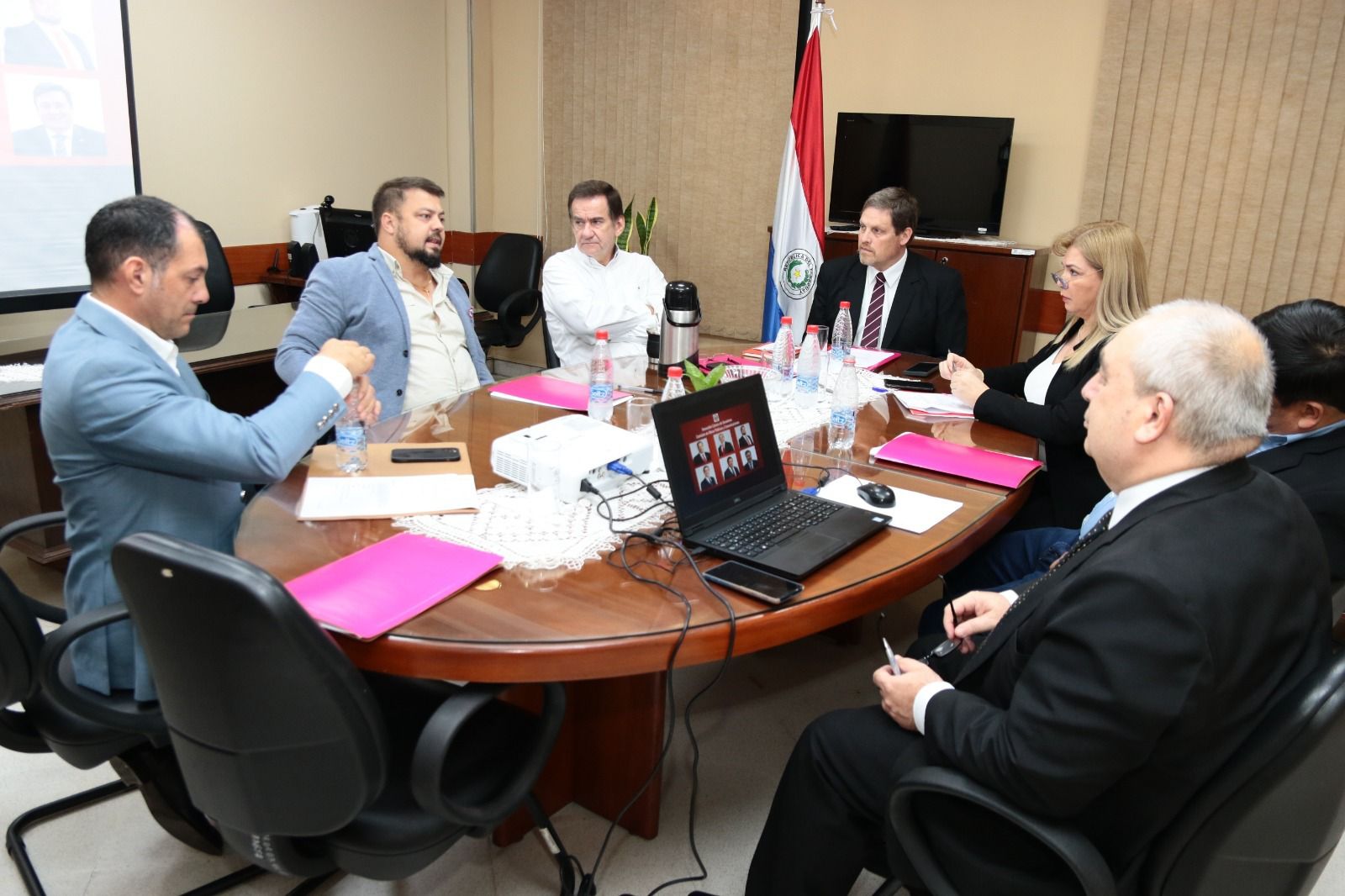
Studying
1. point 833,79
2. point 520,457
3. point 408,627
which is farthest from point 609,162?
point 408,627

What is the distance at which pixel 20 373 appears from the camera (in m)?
2.91

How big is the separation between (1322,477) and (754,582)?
42.6 inches

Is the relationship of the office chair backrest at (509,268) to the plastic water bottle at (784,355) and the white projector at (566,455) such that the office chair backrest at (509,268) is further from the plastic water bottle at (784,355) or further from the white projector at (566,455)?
the white projector at (566,455)

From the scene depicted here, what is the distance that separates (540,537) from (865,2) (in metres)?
4.37

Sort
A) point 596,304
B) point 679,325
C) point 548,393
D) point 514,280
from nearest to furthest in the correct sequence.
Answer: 1. point 548,393
2. point 679,325
3. point 596,304
4. point 514,280

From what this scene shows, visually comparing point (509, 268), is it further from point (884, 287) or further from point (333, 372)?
point (333, 372)

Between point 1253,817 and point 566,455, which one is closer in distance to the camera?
point 1253,817

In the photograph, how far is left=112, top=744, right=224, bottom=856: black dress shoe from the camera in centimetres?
162

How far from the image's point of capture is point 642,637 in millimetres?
1316

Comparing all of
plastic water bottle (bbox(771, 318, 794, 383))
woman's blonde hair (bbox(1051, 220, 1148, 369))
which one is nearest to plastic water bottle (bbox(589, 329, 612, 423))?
plastic water bottle (bbox(771, 318, 794, 383))

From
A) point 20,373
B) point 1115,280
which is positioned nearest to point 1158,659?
point 1115,280

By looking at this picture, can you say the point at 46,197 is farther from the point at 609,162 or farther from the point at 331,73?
the point at 609,162

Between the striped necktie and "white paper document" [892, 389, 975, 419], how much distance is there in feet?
2.93

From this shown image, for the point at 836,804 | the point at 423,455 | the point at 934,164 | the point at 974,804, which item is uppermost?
the point at 934,164
